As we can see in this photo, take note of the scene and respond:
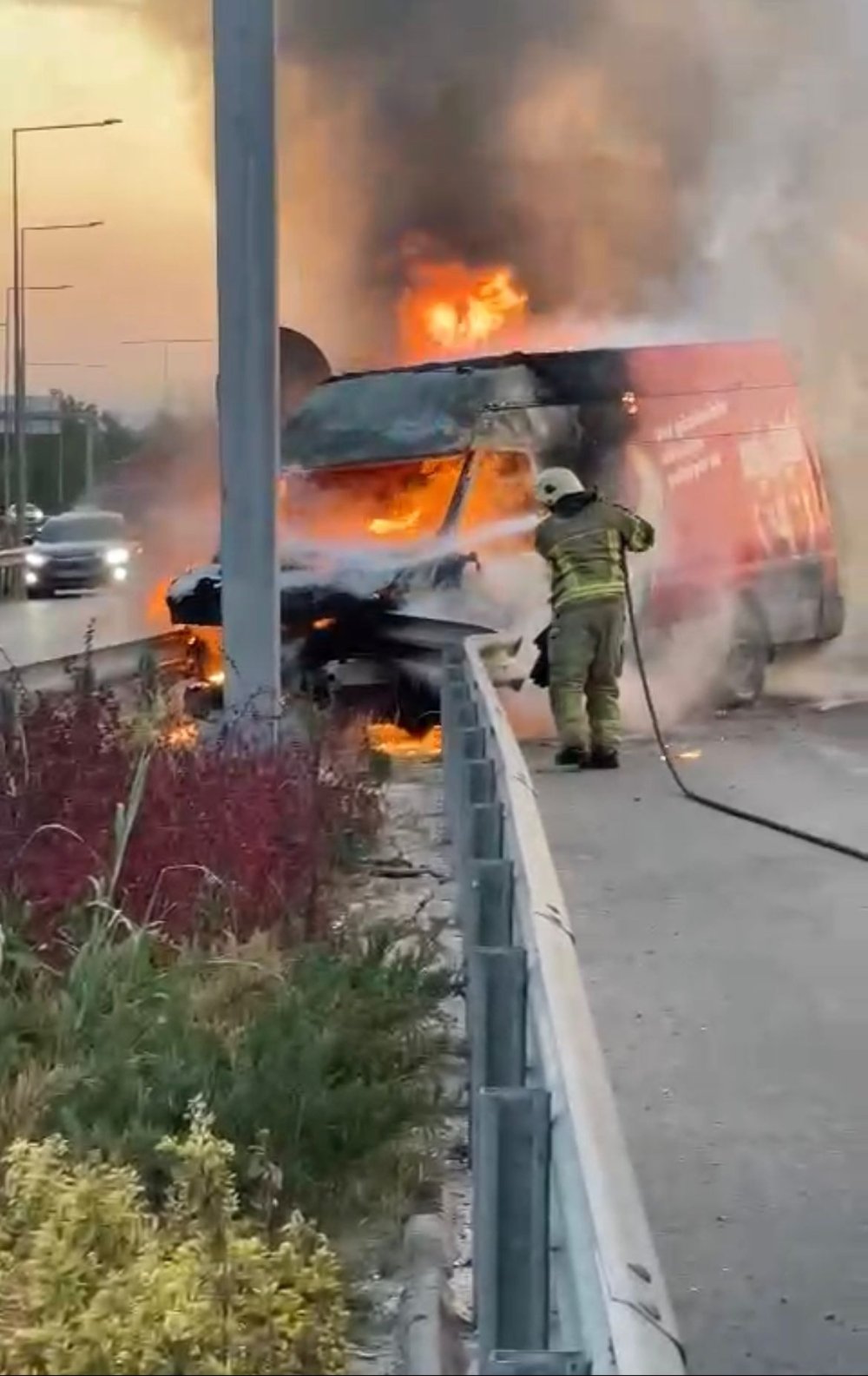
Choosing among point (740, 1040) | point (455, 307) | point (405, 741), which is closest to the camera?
point (740, 1040)

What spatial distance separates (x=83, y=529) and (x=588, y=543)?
12.0m

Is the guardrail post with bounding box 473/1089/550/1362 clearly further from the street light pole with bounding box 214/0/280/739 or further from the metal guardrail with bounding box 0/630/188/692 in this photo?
the metal guardrail with bounding box 0/630/188/692

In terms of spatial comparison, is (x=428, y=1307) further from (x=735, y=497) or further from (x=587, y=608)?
(x=735, y=497)

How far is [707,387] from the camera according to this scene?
1323 cm

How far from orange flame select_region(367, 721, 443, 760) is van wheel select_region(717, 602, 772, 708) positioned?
248 centimetres

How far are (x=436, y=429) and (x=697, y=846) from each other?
455 cm

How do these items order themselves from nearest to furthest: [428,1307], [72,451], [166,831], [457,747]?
[428,1307]
[166,831]
[457,747]
[72,451]

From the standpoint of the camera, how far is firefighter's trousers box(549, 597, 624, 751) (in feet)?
34.4

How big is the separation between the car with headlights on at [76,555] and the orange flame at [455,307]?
2901mm

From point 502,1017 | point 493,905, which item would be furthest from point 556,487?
point 502,1017

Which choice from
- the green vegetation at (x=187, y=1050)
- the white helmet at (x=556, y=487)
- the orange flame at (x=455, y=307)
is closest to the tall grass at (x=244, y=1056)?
the green vegetation at (x=187, y=1050)

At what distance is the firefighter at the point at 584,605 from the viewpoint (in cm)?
1042

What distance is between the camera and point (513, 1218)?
264 cm

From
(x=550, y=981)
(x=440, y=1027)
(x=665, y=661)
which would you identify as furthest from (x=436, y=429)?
(x=550, y=981)
